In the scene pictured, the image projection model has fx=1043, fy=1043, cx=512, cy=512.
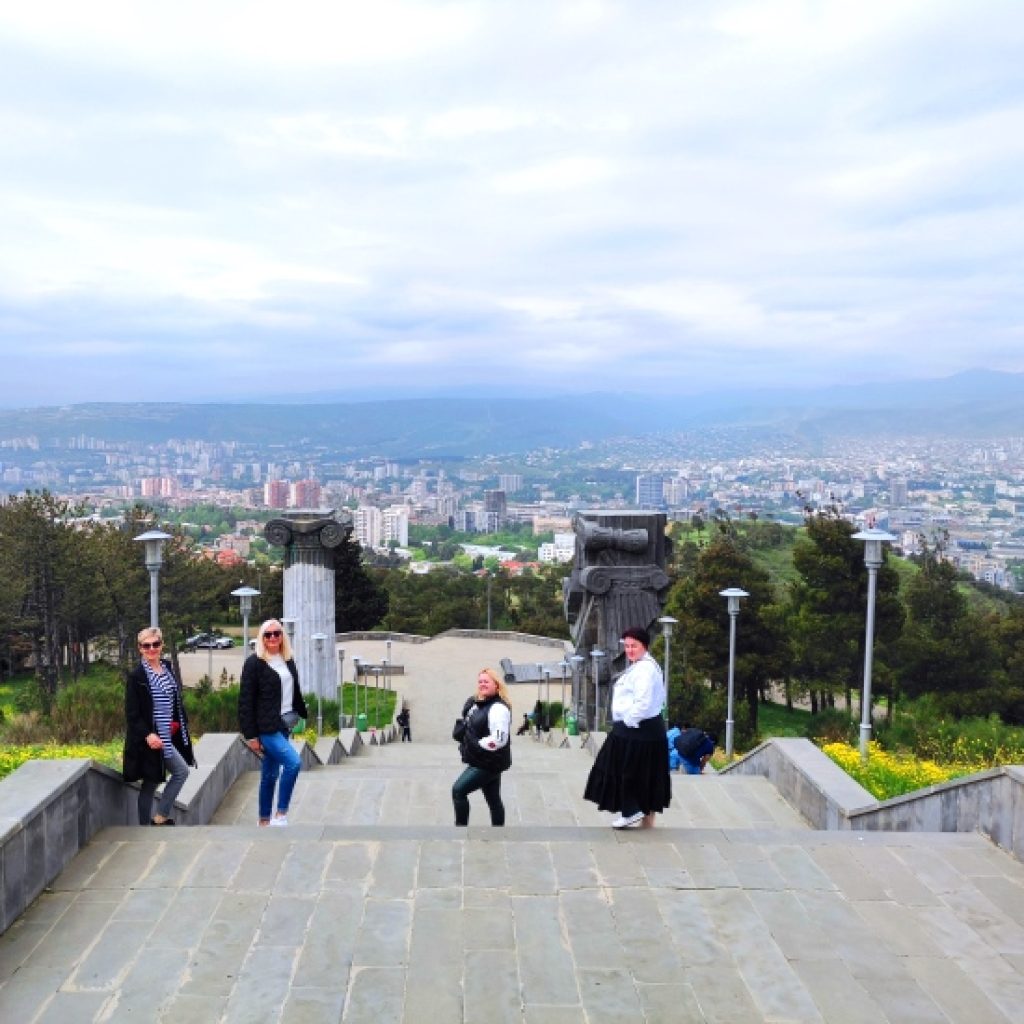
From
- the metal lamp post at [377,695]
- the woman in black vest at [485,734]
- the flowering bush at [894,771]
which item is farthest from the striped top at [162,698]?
the metal lamp post at [377,695]

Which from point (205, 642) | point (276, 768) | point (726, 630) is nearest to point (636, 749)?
point (276, 768)

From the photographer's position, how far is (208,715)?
13.2 metres

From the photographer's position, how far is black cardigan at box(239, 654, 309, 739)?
6242 mm

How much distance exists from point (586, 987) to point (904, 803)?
Result: 11.6 feet

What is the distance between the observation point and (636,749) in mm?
5914

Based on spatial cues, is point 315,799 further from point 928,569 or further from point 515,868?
point 928,569

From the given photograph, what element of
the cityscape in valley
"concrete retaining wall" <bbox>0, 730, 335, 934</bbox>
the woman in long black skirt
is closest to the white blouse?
the woman in long black skirt

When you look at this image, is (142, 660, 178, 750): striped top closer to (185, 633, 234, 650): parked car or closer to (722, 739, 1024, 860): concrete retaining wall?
(722, 739, 1024, 860): concrete retaining wall

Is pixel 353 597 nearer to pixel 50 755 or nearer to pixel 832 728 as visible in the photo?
pixel 832 728

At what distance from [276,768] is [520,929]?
2.40 meters

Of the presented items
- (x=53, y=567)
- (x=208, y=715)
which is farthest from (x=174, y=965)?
(x=53, y=567)

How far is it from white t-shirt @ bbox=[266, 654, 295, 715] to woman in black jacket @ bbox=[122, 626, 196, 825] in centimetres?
58

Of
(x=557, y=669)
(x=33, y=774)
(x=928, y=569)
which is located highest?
(x=33, y=774)

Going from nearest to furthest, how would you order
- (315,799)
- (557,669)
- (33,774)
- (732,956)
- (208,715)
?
(732,956), (33,774), (315,799), (208,715), (557,669)
